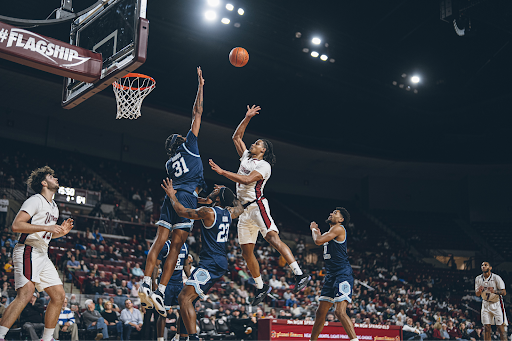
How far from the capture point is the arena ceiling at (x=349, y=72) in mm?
19219

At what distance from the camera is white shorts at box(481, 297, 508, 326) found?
398 inches

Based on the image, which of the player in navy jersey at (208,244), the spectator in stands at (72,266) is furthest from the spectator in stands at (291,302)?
the player in navy jersey at (208,244)

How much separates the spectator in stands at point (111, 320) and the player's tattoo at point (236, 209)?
5609 mm

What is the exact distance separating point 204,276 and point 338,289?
8.06ft

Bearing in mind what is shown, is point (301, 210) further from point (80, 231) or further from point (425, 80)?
point (80, 231)

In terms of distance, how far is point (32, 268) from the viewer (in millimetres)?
5422

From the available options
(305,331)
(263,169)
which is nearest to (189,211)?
(263,169)

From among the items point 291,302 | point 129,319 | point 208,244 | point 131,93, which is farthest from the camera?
point 291,302

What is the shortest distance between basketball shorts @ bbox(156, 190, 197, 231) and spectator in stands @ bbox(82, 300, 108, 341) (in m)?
4.85

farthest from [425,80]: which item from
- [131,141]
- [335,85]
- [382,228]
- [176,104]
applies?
[131,141]

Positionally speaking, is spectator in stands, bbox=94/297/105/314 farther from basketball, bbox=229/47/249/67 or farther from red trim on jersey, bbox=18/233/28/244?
basketball, bbox=229/47/249/67

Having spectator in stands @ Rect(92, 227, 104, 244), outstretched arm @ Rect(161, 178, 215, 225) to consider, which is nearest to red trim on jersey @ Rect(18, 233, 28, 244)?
outstretched arm @ Rect(161, 178, 215, 225)

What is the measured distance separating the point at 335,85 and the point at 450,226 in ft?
46.7

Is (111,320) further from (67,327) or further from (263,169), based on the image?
(263,169)
